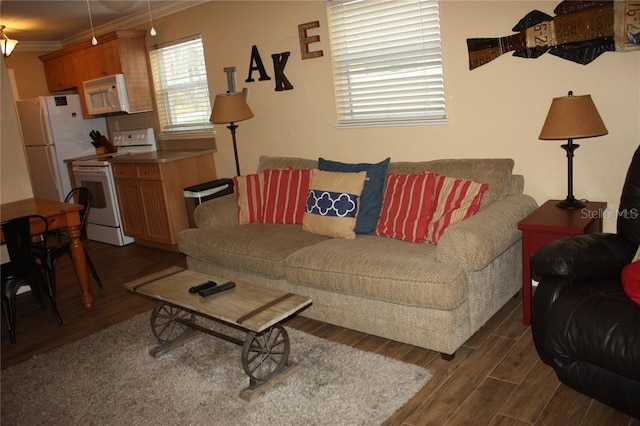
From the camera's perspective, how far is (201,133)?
5.26 meters

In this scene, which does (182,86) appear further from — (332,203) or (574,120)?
(574,120)

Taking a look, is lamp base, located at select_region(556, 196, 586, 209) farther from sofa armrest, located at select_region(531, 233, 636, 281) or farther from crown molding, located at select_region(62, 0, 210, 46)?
crown molding, located at select_region(62, 0, 210, 46)

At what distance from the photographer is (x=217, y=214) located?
382cm

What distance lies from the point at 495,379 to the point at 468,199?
→ 1012 millimetres

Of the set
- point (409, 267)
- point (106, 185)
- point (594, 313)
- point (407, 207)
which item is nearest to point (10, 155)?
point (106, 185)

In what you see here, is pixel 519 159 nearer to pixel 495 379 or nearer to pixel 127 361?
pixel 495 379

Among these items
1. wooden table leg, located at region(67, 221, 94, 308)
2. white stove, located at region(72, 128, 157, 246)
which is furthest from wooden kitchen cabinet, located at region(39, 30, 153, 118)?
wooden table leg, located at region(67, 221, 94, 308)

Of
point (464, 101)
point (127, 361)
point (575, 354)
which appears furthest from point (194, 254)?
point (575, 354)

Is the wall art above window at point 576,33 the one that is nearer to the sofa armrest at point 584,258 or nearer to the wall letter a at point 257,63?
the sofa armrest at point 584,258

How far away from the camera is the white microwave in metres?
5.45

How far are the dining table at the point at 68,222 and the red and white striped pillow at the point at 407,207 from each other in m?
2.16

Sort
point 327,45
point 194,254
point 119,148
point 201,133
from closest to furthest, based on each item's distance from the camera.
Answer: point 194,254, point 327,45, point 201,133, point 119,148

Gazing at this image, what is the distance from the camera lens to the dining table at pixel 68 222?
3553 mm

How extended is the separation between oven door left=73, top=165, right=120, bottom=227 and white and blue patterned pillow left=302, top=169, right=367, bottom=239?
9.46 feet
